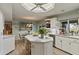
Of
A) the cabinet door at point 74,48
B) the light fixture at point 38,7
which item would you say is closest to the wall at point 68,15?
the light fixture at point 38,7

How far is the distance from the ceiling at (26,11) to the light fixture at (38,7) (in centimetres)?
6

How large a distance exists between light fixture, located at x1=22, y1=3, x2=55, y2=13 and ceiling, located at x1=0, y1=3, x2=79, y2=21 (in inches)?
2.3

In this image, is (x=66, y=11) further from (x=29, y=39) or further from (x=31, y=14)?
(x=29, y=39)

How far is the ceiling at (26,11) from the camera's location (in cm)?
194

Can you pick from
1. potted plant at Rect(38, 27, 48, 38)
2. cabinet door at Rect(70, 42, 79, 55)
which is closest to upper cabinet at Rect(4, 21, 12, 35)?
potted plant at Rect(38, 27, 48, 38)

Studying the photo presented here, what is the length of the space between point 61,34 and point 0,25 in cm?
122

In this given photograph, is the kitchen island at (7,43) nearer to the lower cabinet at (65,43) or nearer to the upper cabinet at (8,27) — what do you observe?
the upper cabinet at (8,27)

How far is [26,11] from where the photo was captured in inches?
81.1

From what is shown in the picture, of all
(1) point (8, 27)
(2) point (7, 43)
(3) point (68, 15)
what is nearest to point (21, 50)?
(2) point (7, 43)

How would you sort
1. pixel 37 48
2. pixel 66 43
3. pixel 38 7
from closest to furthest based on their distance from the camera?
pixel 38 7, pixel 37 48, pixel 66 43

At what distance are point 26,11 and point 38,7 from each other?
9.6 inches

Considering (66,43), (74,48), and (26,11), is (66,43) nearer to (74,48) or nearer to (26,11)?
(74,48)

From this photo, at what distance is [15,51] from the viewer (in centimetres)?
198

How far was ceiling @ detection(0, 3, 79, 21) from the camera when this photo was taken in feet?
6.35
